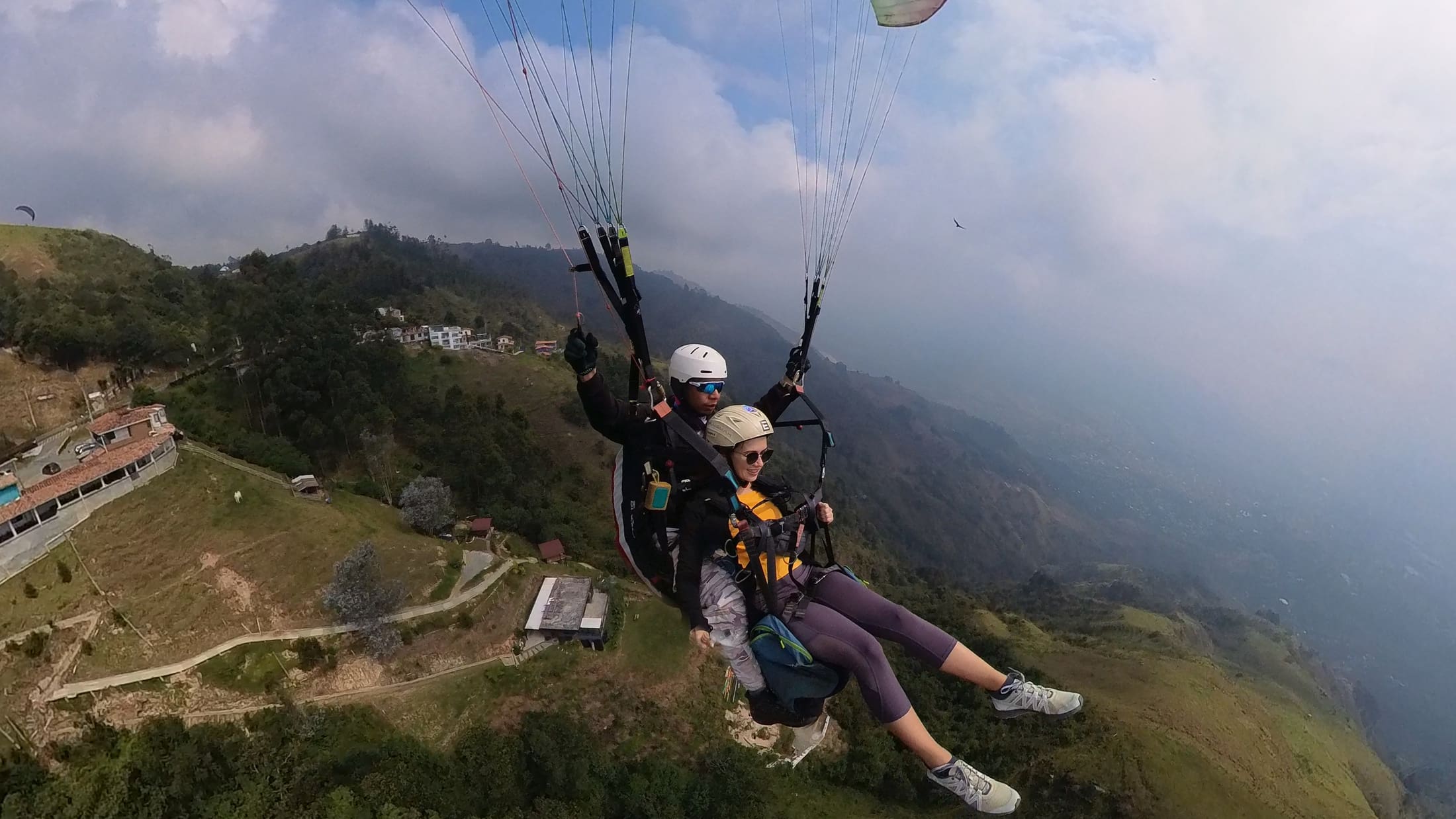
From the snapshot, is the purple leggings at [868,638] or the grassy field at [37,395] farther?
the grassy field at [37,395]

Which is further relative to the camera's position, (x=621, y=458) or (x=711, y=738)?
(x=711, y=738)

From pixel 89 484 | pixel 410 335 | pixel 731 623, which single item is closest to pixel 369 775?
pixel 89 484

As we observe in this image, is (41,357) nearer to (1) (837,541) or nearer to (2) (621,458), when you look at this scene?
(2) (621,458)

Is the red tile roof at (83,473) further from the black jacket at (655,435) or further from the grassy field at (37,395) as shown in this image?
the black jacket at (655,435)

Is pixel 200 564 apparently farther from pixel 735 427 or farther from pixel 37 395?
pixel 735 427

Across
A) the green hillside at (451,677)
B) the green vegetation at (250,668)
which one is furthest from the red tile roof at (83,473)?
the green vegetation at (250,668)

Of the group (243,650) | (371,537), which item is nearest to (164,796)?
(243,650)
